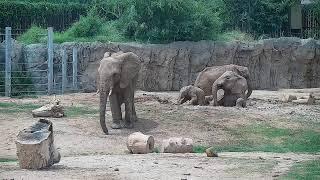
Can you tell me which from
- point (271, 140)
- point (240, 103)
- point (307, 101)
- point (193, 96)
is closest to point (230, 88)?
point (240, 103)

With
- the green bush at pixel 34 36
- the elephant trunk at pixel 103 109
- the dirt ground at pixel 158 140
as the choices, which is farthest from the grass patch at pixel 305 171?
the green bush at pixel 34 36

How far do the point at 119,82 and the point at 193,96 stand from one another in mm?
4330

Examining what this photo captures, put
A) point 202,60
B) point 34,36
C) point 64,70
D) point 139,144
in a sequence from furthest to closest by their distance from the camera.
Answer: point 34,36 < point 202,60 < point 64,70 < point 139,144

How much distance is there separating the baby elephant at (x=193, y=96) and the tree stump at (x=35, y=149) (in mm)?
10982

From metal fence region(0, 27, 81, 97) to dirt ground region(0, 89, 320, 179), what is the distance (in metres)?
1.26

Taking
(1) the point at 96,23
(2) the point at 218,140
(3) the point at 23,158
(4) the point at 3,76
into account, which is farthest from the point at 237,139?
(1) the point at 96,23

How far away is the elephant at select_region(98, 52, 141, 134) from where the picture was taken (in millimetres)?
19344

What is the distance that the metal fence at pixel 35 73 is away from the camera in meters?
26.6

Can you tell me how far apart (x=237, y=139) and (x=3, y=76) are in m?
11.8

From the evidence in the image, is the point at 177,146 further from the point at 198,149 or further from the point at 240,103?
the point at 240,103

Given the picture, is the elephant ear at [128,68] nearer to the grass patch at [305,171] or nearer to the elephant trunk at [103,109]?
the elephant trunk at [103,109]

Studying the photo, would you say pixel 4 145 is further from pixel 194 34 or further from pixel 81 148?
pixel 194 34

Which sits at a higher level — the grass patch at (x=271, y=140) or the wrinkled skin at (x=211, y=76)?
the wrinkled skin at (x=211, y=76)

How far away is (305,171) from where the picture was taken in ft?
41.0
